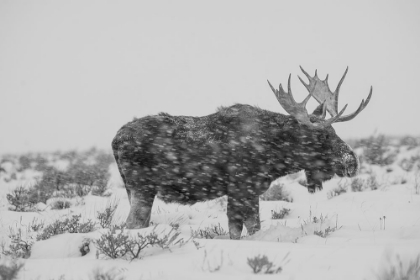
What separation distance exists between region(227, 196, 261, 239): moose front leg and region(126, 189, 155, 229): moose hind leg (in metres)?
1.10

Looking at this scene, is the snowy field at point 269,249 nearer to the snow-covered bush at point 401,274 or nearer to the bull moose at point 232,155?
the snow-covered bush at point 401,274

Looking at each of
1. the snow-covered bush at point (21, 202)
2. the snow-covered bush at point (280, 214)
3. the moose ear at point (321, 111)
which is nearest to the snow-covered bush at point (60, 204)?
the snow-covered bush at point (21, 202)

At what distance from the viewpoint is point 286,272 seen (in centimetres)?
249

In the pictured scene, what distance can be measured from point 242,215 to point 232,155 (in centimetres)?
75

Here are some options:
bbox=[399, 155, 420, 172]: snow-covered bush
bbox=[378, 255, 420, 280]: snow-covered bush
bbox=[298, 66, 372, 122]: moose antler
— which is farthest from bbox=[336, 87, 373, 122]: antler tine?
bbox=[399, 155, 420, 172]: snow-covered bush

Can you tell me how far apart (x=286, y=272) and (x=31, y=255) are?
247cm

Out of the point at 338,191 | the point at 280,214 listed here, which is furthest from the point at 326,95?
the point at 338,191

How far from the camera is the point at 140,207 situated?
4.89 meters

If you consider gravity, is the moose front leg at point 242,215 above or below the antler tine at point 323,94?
below

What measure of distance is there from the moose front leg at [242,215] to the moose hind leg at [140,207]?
1104mm

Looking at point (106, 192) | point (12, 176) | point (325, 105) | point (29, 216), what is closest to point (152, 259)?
point (325, 105)

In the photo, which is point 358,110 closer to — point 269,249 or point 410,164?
point 269,249

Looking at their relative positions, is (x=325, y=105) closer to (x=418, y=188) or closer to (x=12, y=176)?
(x=418, y=188)

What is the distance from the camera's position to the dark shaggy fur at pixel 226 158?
4621mm
